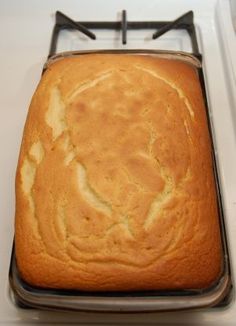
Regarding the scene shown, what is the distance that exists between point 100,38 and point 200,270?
701 millimetres

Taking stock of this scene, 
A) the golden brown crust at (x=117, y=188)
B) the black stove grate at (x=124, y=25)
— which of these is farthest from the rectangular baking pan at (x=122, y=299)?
the black stove grate at (x=124, y=25)

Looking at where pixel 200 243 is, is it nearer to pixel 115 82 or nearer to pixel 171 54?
pixel 115 82

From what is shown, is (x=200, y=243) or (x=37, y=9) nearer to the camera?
(x=200, y=243)

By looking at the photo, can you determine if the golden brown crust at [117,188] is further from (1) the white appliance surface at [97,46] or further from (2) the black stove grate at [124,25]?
(2) the black stove grate at [124,25]

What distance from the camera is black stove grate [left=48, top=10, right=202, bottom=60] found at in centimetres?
103

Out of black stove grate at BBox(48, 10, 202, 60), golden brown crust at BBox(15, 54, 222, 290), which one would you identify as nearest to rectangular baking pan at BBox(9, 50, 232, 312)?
golden brown crust at BBox(15, 54, 222, 290)

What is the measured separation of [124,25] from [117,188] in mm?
576

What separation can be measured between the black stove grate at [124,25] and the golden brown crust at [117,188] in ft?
0.98

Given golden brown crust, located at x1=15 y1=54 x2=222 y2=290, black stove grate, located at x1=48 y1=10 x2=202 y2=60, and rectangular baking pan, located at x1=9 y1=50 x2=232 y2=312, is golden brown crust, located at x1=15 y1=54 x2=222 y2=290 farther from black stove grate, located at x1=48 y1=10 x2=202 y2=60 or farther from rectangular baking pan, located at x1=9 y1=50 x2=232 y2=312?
black stove grate, located at x1=48 y1=10 x2=202 y2=60

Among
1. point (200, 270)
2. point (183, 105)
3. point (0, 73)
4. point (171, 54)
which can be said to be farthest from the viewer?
point (0, 73)

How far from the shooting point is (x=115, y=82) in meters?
0.76

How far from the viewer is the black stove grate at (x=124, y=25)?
1.03 metres

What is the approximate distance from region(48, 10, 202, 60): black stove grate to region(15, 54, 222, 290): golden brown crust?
30cm

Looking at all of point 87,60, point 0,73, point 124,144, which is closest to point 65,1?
point 0,73
